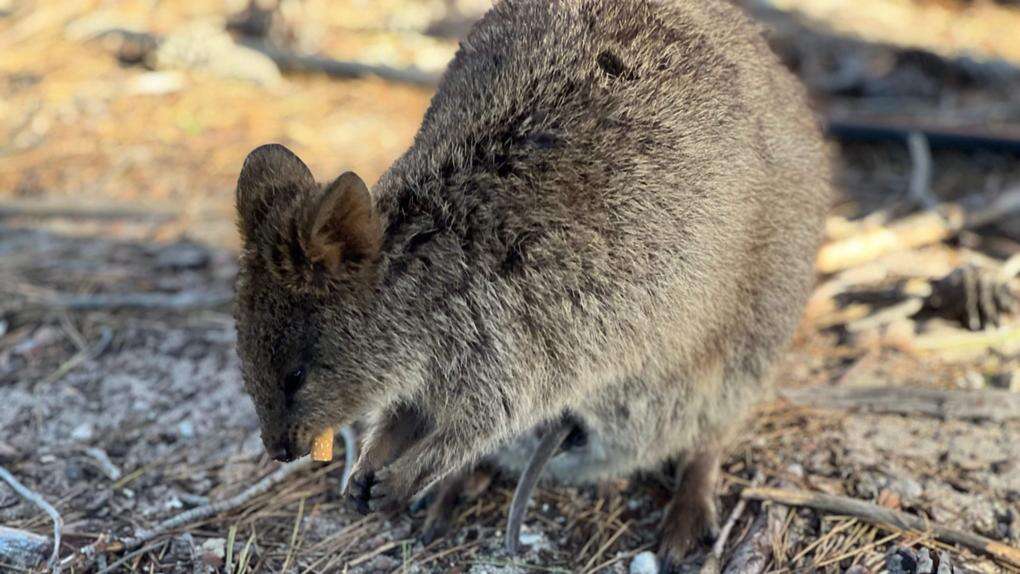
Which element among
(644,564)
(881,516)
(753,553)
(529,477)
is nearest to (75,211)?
(529,477)

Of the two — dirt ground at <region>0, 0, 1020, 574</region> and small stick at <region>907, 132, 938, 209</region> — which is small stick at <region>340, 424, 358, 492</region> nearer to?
dirt ground at <region>0, 0, 1020, 574</region>

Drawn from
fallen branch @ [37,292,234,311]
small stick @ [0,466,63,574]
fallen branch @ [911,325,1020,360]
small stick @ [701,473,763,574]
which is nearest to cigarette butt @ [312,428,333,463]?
small stick @ [0,466,63,574]

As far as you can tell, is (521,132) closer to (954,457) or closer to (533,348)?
(533,348)

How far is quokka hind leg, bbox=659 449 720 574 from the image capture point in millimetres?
2920

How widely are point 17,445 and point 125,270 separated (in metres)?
1.35

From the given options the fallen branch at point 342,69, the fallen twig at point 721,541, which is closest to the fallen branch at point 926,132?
the fallen branch at point 342,69

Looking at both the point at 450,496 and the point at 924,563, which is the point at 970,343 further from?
the point at 450,496

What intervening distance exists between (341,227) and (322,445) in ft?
2.28

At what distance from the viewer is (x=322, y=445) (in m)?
2.66

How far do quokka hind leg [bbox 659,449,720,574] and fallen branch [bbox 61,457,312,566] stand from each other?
1.30 metres

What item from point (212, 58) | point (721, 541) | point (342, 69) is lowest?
point (721, 541)

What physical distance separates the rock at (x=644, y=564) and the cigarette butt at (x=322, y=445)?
1.04 m

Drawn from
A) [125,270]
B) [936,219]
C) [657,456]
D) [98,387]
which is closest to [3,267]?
[125,270]

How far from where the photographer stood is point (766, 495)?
9.88 feet
